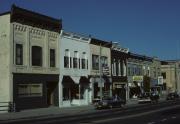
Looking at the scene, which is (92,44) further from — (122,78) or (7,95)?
(7,95)

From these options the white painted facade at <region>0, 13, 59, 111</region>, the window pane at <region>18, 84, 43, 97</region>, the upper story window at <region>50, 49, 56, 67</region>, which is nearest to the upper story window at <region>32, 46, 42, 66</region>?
the white painted facade at <region>0, 13, 59, 111</region>

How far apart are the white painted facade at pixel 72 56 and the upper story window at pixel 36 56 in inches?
181

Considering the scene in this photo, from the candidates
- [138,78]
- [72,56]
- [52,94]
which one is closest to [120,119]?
[52,94]

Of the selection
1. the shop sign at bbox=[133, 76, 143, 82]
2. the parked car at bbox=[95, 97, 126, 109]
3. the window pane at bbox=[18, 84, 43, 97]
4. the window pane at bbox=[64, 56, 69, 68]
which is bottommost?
the parked car at bbox=[95, 97, 126, 109]

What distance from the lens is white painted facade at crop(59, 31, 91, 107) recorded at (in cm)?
5184

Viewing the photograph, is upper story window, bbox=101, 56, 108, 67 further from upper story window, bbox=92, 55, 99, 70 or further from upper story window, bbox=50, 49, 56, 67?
upper story window, bbox=50, 49, 56, 67

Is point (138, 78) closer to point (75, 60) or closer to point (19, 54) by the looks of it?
point (75, 60)

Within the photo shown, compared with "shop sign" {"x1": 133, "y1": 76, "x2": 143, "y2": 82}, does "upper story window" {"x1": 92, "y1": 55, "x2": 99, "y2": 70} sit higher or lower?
higher

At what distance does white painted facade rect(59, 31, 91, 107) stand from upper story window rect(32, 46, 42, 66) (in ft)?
15.1

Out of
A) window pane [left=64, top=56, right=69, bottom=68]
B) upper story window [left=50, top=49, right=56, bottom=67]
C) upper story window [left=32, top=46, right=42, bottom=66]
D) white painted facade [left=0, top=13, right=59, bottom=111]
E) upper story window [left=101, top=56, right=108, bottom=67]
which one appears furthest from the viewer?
upper story window [left=101, top=56, right=108, bottom=67]

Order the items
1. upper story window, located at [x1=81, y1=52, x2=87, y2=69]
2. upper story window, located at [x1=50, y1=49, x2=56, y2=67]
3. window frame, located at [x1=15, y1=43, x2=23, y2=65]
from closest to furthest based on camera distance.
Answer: window frame, located at [x1=15, y1=43, x2=23, y2=65] < upper story window, located at [x1=50, y1=49, x2=56, y2=67] < upper story window, located at [x1=81, y1=52, x2=87, y2=69]

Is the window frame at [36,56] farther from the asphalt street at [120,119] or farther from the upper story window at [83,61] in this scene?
the asphalt street at [120,119]

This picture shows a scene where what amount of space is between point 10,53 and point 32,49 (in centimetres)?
410

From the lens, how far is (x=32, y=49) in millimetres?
46406
